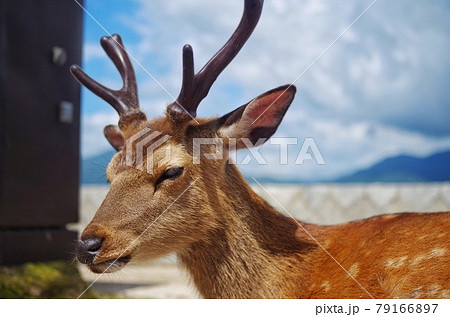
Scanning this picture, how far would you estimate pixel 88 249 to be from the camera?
1450mm

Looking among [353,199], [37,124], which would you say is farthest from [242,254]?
[37,124]

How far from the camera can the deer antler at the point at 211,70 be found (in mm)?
1622

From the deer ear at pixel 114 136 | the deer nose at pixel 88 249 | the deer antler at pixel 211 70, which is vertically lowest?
the deer nose at pixel 88 249

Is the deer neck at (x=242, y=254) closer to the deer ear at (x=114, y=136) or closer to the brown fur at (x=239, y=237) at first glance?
the brown fur at (x=239, y=237)

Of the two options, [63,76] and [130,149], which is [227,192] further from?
[63,76]

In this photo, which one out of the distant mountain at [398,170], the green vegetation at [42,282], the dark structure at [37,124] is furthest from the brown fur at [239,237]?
the dark structure at [37,124]

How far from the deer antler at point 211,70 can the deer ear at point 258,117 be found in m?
0.10

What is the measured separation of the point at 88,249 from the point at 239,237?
1.47 feet

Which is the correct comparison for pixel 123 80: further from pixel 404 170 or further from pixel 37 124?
pixel 37 124

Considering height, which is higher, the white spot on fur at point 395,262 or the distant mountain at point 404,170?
the distant mountain at point 404,170

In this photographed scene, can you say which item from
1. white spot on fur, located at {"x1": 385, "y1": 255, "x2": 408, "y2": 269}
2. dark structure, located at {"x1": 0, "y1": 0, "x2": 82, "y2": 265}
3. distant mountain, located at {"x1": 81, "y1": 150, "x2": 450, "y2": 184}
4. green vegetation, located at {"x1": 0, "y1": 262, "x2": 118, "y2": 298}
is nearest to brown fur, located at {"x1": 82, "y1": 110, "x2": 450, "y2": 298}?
white spot on fur, located at {"x1": 385, "y1": 255, "x2": 408, "y2": 269}

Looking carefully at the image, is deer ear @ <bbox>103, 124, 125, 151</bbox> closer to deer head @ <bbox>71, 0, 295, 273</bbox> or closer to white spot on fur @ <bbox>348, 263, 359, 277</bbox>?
deer head @ <bbox>71, 0, 295, 273</bbox>

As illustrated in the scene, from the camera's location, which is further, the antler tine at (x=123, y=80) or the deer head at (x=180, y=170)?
the antler tine at (x=123, y=80)
